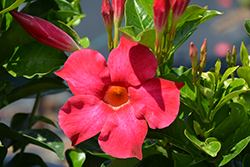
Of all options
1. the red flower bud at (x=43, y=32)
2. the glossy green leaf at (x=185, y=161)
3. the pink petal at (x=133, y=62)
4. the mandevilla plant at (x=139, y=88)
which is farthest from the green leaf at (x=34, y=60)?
the glossy green leaf at (x=185, y=161)

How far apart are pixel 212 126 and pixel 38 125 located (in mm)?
1581

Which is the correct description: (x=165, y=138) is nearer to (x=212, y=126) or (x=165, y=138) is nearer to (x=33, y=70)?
(x=212, y=126)

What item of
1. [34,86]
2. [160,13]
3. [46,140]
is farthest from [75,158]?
[160,13]

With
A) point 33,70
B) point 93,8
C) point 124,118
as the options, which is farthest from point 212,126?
point 93,8

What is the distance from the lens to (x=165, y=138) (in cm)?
51

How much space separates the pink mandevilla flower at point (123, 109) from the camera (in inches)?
14.6

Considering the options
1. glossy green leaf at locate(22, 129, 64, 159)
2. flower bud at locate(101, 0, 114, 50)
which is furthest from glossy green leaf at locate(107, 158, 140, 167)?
flower bud at locate(101, 0, 114, 50)

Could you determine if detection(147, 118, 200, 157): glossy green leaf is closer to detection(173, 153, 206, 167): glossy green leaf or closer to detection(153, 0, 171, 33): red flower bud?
detection(173, 153, 206, 167): glossy green leaf

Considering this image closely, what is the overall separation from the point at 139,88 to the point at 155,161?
0.17 m

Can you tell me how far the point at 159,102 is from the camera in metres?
0.37

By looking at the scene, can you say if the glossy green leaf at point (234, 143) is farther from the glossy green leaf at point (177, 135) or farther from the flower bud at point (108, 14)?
the flower bud at point (108, 14)

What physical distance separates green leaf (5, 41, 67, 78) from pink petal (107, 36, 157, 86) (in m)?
0.21

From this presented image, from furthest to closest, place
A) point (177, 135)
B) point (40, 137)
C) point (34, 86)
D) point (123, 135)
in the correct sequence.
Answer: point (34, 86), point (40, 137), point (177, 135), point (123, 135)

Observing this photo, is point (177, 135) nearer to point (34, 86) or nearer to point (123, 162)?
point (123, 162)
